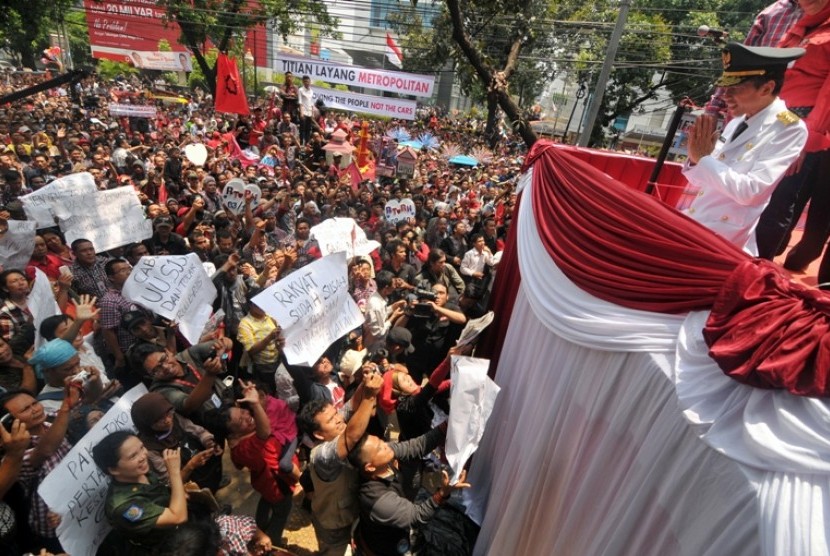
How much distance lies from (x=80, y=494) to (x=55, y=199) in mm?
4433

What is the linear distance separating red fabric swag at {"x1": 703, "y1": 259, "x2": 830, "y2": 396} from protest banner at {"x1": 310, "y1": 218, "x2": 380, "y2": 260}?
163 inches

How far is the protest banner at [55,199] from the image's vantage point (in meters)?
5.27

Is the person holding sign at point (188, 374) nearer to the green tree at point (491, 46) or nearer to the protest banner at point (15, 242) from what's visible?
the protest banner at point (15, 242)

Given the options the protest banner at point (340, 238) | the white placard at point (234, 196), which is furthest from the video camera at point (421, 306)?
the white placard at point (234, 196)

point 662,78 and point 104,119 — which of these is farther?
point 662,78

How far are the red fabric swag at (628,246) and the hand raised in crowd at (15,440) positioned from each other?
2946 mm

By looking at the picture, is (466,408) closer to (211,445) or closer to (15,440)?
(211,445)

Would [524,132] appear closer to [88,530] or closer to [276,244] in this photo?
[276,244]

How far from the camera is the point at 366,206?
29.5ft

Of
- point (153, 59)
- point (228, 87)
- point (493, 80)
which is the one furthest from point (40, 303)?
point (153, 59)

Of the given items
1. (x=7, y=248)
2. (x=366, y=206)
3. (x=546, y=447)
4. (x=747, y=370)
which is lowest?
(x=366, y=206)

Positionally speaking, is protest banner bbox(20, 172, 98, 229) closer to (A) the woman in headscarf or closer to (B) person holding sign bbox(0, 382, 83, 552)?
(B) person holding sign bbox(0, 382, 83, 552)

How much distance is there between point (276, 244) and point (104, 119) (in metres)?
18.0

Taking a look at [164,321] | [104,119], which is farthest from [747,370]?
[104,119]
